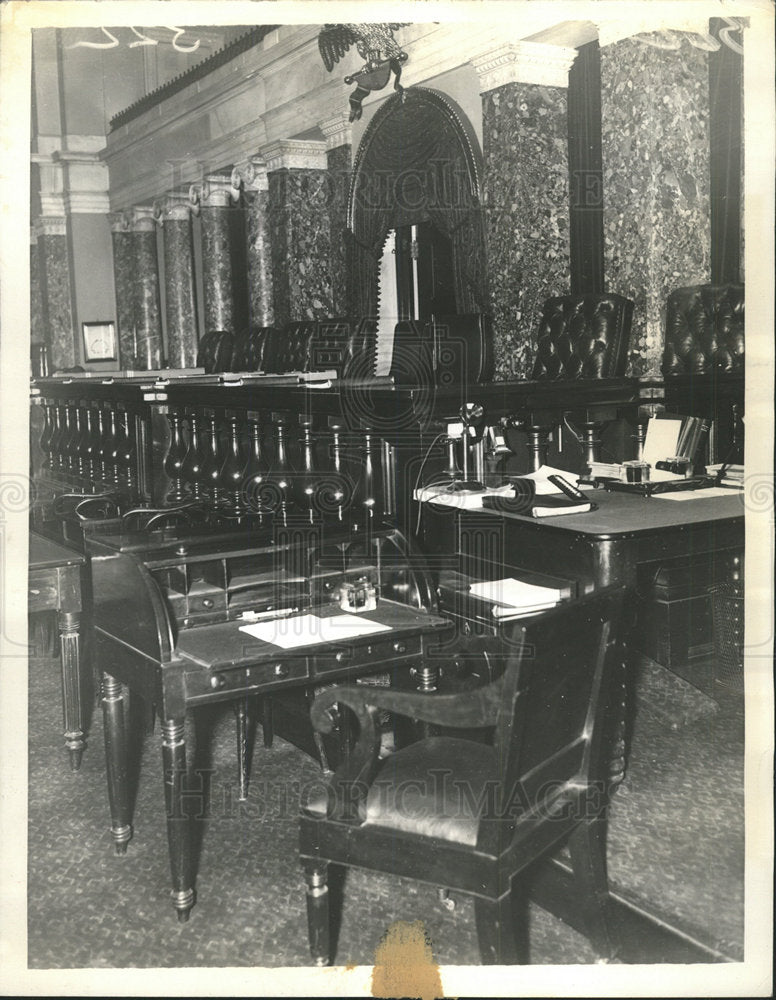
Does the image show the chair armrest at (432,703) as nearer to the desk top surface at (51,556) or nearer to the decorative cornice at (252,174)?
the desk top surface at (51,556)

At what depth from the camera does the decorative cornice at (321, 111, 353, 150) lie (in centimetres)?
909

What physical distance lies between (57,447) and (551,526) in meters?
4.18

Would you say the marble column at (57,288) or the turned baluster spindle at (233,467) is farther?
the marble column at (57,288)

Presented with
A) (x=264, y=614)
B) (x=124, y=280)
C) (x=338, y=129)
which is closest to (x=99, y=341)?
(x=124, y=280)

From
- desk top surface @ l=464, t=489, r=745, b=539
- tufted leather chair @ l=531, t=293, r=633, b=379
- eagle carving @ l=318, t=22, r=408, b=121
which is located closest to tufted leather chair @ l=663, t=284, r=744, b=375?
tufted leather chair @ l=531, t=293, r=633, b=379

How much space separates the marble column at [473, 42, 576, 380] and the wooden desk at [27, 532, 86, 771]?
14.4 ft

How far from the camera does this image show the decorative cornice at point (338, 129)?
9091 millimetres

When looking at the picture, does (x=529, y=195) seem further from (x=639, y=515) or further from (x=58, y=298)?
(x=58, y=298)

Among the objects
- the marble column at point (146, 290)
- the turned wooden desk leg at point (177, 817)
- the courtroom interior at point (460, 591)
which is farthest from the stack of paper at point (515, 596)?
the marble column at point (146, 290)

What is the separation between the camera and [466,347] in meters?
7.00

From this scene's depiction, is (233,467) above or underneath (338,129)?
underneath

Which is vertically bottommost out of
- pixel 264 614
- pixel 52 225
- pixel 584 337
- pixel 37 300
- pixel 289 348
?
pixel 264 614

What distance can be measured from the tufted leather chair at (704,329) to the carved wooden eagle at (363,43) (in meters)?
3.83

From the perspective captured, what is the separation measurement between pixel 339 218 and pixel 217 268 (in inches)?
120
